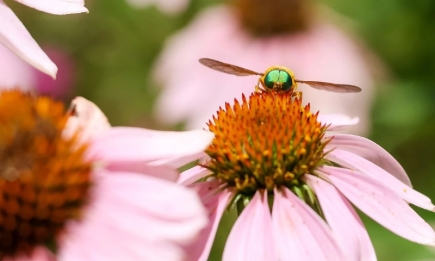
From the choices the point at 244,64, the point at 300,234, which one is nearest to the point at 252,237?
the point at 300,234

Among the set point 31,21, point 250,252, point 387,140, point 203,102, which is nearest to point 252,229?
point 250,252

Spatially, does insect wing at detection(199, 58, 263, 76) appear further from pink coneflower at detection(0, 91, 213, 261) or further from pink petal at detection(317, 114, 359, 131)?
pink coneflower at detection(0, 91, 213, 261)

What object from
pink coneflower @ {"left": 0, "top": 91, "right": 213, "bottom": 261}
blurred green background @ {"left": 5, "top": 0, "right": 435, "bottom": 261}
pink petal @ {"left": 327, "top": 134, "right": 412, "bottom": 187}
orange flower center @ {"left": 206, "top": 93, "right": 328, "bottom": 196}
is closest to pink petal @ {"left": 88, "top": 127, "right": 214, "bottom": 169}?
pink coneflower @ {"left": 0, "top": 91, "right": 213, "bottom": 261}

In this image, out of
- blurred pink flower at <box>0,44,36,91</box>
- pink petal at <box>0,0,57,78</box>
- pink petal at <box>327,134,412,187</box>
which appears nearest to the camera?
pink petal at <box>0,0,57,78</box>

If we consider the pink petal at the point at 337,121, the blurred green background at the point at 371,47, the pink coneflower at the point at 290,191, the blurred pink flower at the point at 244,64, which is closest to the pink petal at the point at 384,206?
the pink coneflower at the point at 290,191

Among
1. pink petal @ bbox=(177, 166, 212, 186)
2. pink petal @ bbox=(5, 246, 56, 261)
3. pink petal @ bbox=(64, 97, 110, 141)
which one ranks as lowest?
pink petal @ bbox=(5, 246, 56, 261)

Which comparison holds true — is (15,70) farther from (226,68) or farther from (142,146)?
(142,146)

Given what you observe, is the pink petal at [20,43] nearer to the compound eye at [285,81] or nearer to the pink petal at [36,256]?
the pink petal at [36,256]
